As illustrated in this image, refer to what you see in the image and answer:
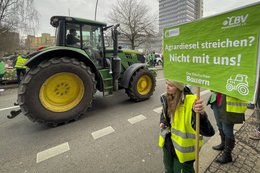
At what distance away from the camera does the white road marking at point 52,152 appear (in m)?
2.43

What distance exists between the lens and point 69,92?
3734 mm

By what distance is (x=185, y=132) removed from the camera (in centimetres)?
144

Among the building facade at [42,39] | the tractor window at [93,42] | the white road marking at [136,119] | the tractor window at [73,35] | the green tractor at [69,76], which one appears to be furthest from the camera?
the building facade at [42,39]

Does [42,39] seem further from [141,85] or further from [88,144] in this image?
[88,144]

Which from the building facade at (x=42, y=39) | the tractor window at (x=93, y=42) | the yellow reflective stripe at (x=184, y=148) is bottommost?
the yellow reflective stripe at (x=184, y=148)

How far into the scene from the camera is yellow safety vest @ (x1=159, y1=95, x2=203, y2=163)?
1433mm

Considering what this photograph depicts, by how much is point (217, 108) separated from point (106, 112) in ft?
9.33

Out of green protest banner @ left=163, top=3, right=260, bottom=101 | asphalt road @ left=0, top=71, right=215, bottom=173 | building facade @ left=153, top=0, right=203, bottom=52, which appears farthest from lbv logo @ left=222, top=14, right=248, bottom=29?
building facade @ left=153, top=0, right=203, bottom=52

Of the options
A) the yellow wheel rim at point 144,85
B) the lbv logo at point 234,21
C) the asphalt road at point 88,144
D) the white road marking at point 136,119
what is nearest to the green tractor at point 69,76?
the yellow wheel rim at point 144,85

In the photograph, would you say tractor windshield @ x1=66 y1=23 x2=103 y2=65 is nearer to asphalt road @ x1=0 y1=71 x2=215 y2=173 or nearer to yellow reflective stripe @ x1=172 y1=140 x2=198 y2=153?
asphalt road @ x1=0 y1=71 x2=215 y2=173

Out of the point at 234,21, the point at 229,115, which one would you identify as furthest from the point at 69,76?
the point at 234,21

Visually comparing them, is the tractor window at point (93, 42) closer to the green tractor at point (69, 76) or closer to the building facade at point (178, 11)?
the green tractor at point (69, 76)

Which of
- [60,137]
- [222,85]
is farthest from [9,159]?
[222,85]

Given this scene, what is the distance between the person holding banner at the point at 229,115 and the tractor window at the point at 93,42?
3.61 m
